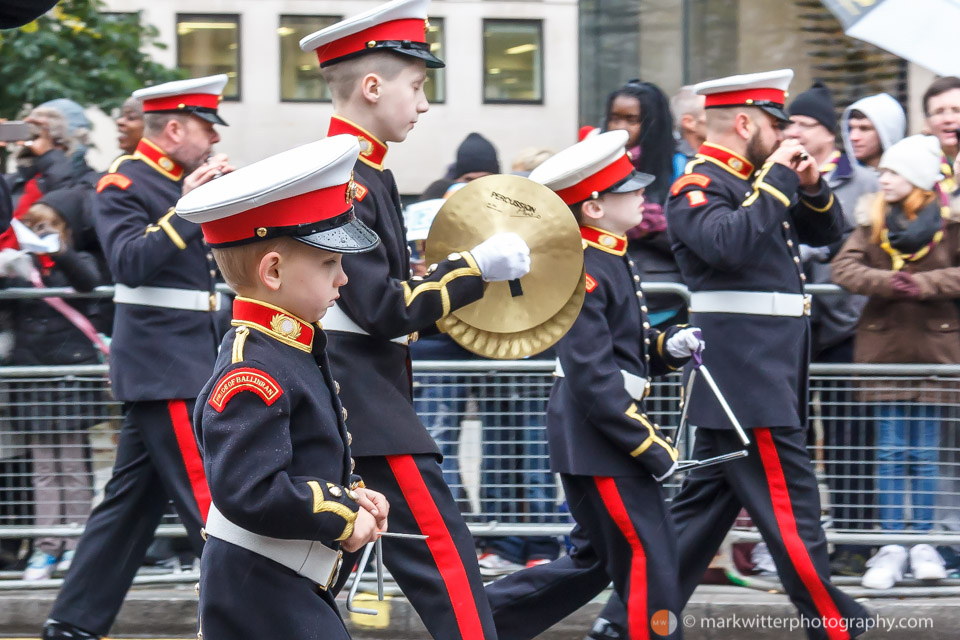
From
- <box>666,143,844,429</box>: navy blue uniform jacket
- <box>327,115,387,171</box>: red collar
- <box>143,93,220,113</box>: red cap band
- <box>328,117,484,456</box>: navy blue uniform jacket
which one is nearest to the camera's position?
<box>328,117,484,456</box>: navy blue uniform jacket

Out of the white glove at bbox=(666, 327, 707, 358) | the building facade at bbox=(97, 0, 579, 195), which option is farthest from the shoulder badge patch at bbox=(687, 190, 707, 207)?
the building facade at bbox=(97, 0, 579, 195)

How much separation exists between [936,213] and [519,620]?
2425 millimetres

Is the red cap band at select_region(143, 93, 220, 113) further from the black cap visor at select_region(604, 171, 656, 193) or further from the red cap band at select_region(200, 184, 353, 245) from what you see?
the red cap band at select_region(200, 184, 353, 245)

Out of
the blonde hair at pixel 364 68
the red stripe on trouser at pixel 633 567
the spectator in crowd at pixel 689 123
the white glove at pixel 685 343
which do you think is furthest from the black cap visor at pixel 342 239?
the spectator in crowd at pixel 689 123

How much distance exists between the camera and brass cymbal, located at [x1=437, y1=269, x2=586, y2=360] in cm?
408

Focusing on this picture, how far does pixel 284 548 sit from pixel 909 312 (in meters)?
3.57

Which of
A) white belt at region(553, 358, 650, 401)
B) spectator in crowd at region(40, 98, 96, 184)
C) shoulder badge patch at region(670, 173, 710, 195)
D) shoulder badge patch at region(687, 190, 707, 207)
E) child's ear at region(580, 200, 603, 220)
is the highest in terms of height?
spectator in crowd at region(40, 98, 96, 184)

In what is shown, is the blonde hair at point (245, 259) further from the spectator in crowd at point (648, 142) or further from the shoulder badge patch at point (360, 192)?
the spectator in crowd at point (648, 142)

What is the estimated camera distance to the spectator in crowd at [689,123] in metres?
7.16

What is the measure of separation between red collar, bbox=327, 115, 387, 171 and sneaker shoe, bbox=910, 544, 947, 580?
3.03 m

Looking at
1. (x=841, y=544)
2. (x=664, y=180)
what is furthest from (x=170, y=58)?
(x=841, y=544)

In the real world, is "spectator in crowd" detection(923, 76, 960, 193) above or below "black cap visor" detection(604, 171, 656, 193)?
above

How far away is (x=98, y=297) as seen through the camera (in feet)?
20.4

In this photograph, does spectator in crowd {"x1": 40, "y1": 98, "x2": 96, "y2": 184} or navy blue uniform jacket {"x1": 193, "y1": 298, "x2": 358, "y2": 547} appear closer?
navy blue uniform jacket {"x1": 193, "y1": 298, "x2": 358, "y2": 547}
